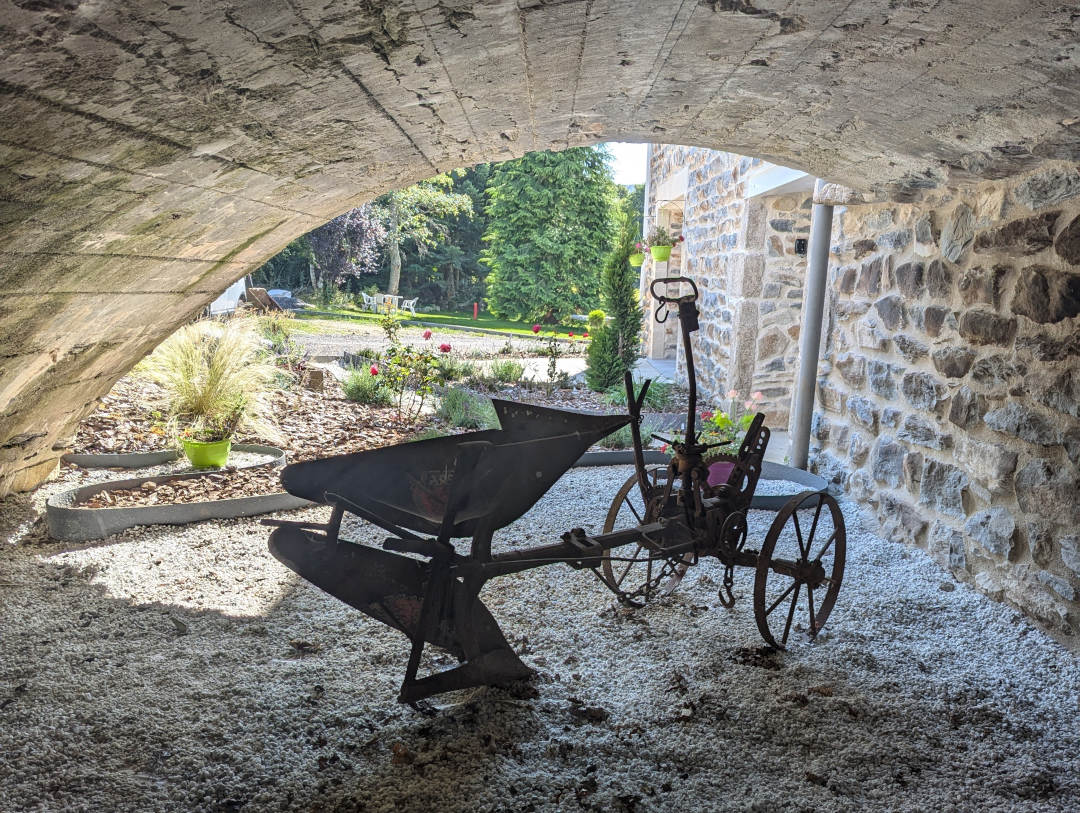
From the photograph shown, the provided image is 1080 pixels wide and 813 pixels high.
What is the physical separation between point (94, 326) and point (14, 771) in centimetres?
187

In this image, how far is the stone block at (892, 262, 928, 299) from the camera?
375 cm

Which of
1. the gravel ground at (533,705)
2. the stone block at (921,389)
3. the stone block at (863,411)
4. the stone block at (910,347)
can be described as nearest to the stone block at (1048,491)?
the gravel ground at (533,705)

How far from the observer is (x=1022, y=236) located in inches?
119

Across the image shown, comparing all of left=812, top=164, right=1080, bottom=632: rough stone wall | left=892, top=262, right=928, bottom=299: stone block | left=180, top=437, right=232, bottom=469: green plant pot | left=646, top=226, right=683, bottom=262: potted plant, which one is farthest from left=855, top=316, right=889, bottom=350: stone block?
left=646, top=226, right=683, bottom=262: potted plant

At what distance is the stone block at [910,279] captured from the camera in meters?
3.75

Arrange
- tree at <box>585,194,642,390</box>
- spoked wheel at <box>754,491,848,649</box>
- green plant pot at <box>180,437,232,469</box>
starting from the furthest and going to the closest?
tree at <box>585,194,642,390</box>
green plant pot at <box>180,437,232,469</box>
spoked wheel at <box>754,491,848,649</box>

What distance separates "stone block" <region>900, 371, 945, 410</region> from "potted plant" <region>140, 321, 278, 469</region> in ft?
12.6

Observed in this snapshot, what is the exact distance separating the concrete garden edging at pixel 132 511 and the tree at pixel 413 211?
19.1m

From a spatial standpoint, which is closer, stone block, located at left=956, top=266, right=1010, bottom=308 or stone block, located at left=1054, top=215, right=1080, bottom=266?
stone block, located at left=1054, top=215, right=1080, bottom=266

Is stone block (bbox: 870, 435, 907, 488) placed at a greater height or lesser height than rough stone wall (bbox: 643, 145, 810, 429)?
lesser

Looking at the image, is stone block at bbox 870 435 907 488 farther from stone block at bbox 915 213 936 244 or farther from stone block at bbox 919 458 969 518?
stone block at bbox 915 213 936 244

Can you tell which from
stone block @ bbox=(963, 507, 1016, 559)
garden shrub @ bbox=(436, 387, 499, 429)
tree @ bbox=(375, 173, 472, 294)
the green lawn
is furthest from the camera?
tree @ bbox=(375, 173, 472, 294)

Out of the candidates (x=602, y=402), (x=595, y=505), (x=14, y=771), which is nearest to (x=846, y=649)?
(x=595, y=505)

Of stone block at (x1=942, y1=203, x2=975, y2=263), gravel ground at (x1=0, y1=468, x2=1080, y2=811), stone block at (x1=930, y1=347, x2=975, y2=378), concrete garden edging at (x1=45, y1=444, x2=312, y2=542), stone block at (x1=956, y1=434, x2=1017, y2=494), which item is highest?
stone block at (x1=942, y1=203, x2=975, y2=263)
